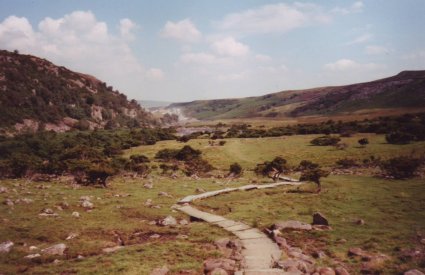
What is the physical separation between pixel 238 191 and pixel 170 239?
1608 centimetres

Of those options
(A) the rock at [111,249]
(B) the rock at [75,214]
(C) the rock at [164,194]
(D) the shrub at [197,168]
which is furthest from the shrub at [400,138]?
(A) the rock at [111,249]

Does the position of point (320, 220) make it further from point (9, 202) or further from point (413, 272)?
point (9, 202)

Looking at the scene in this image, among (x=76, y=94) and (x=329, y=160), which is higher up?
(x=76, y=94)

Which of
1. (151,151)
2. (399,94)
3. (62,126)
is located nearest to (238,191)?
(151,151)

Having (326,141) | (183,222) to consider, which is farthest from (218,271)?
(326,141)

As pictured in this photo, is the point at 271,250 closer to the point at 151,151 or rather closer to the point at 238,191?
the point at 238,191

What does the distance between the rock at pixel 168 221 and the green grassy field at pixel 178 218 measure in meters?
0.82

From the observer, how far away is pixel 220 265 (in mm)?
14305

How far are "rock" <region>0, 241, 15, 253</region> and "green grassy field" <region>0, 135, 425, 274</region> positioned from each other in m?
0.29

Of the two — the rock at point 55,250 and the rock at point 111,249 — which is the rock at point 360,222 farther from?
the rock at point 55,250

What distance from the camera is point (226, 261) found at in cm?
1473

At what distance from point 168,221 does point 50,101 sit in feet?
419

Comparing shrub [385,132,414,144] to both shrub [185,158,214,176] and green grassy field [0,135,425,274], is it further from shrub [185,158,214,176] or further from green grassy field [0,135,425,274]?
shrub [185,158,214,176]

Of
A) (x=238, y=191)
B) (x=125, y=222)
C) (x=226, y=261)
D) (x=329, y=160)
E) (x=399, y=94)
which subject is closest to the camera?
(x=226, y=261)
